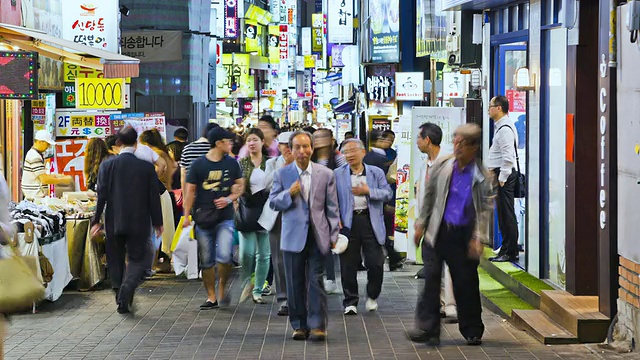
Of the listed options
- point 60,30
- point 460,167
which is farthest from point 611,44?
point 60,30

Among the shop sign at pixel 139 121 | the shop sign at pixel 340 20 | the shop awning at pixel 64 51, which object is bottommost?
the shop sign at pixel 139 121

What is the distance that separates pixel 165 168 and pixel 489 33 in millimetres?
4765

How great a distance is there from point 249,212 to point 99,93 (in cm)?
904

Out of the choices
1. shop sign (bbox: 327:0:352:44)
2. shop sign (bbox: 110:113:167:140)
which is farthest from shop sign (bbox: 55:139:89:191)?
shop sign (bbox: 327:0:352:44)

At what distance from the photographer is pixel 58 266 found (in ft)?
41.9

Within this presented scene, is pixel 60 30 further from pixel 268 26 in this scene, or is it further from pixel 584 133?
pixel 268 26

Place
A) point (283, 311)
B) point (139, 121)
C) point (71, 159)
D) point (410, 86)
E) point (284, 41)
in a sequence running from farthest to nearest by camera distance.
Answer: point (284, 41) < point (410, 86) < point (139, 121) < point (71, 159) < point (283, 311)

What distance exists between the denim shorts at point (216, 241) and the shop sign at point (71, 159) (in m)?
6.72

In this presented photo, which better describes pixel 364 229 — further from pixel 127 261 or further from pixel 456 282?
pixel 127 261

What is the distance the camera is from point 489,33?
16.1 metres

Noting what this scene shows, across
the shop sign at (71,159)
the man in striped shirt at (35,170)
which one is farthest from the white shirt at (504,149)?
the shop sign at (71,159)

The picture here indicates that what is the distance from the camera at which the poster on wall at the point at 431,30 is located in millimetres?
24234

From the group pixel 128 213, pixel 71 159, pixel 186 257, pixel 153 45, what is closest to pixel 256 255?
pixel 128 213

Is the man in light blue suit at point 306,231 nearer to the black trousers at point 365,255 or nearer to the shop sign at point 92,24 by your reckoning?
the black trousers at point 365,255
